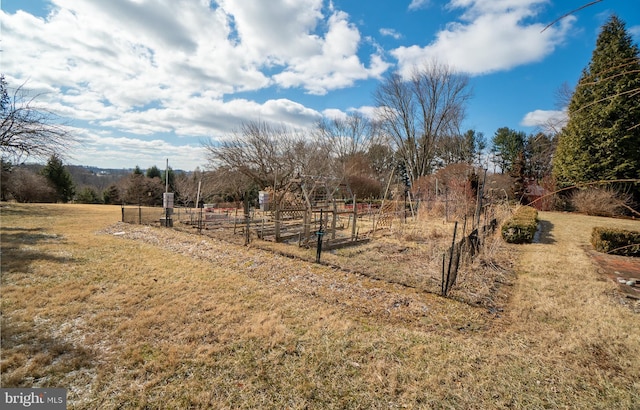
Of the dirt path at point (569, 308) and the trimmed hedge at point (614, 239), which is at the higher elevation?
the trimmed hedge at point (614, 239)

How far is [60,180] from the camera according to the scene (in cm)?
3031

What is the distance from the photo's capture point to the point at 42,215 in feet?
49.6

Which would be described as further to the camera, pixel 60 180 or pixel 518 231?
pixel 60 180

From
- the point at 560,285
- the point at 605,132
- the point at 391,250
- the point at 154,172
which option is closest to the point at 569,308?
the point at 560,285

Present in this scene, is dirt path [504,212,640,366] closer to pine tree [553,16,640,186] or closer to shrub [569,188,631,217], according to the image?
shrub [569,188,631,217]

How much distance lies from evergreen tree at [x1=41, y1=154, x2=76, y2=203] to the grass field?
30.0m

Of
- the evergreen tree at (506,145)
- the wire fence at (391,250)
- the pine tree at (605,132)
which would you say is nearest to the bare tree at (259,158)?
the wire fence at (391,250)

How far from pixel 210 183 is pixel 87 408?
653 inches

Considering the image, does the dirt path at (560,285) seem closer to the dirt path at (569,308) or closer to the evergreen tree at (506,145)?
the dirt path at (569,308)

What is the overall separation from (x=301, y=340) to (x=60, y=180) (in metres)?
37.3

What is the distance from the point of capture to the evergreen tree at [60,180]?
29.2 meters

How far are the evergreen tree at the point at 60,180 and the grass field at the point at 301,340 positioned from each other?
30.0 m

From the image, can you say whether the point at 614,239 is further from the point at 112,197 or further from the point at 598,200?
the point at 112,197

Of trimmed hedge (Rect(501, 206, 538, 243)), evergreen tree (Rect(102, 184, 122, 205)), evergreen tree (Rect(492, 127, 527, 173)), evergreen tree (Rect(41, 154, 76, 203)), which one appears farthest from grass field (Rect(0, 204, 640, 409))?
evergreen tree (Rect(492, 127, 527, 173))
